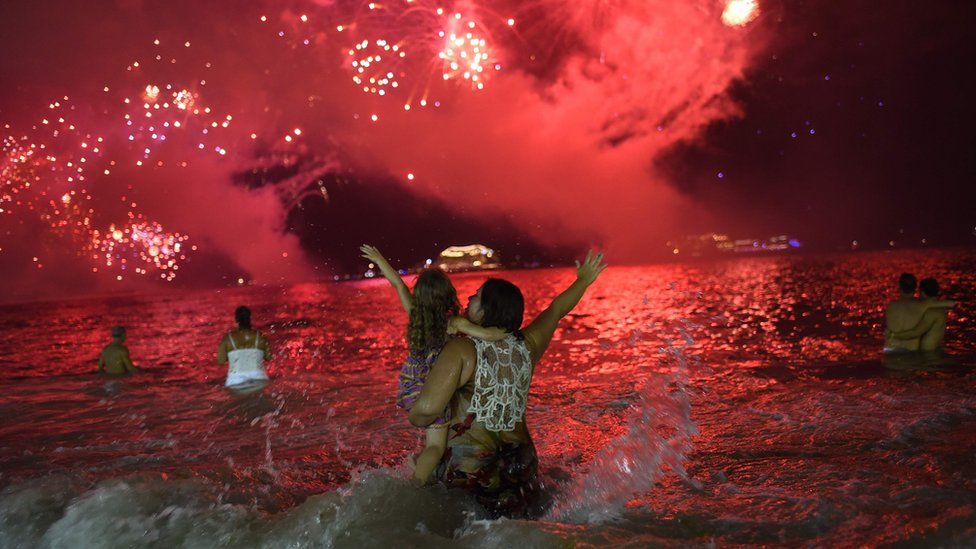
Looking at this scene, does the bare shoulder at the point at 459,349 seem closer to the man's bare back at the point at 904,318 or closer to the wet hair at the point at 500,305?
the wet hair at the point at 500,305

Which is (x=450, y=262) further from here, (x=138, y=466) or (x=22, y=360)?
(x=138, y=466)

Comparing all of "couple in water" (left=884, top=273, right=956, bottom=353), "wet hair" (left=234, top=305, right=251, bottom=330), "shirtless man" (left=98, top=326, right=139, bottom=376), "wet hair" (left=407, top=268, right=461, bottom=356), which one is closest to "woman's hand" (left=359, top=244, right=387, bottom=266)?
"wet hair" (left=407, top=268, right=461, bottom=356)

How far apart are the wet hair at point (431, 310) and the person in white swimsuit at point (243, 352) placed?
24.0ft

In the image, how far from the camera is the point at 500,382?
4.14 metres

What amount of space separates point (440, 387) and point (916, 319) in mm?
11071

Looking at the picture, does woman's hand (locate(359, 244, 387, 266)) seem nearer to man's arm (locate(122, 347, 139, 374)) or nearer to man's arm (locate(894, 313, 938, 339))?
man's arm (locate(894, 313, 938, 339))

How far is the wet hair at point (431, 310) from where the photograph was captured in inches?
186

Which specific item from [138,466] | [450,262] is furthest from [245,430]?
[450,262]

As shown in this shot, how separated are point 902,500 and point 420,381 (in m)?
3.72

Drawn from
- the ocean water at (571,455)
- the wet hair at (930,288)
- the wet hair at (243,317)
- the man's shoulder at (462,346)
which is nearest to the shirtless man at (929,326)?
the wet hair at (930,288)

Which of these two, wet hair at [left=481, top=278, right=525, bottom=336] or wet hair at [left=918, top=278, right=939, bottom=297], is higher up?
wet hair at [left=481, top=278, right=525, bottom=336]

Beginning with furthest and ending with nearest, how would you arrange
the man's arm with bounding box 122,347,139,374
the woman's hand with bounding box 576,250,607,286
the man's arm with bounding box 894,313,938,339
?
1. the man's arm with bounding box 122,347,139,374
2. the man's arm with bounding box 894,313,938,339
3. the woman's hand with bounding box 576,250,607,286

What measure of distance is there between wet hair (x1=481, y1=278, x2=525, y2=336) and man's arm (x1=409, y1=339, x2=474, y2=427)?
0.27m

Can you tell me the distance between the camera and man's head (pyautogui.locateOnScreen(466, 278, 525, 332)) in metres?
4.02
